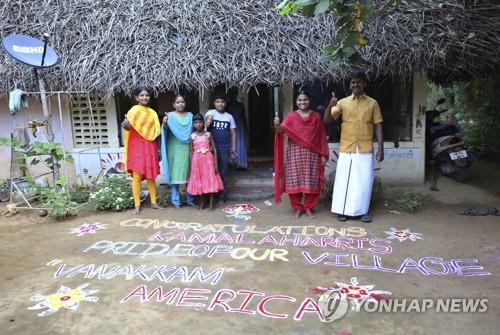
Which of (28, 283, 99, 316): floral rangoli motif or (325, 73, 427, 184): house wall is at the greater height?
(325, 73, 427, 184): house wall

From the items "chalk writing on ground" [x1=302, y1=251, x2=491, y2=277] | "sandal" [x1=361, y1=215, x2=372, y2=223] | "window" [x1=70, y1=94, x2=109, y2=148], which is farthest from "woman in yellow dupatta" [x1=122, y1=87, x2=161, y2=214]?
"sandal" [x1=361, y1=215, x2=372, y2=223]

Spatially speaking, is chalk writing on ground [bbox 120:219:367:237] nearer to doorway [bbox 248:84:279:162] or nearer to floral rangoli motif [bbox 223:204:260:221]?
floral rangoli motif [bbox 223:204:260:221]

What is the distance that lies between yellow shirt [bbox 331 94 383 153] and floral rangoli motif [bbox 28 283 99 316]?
10.6 feet

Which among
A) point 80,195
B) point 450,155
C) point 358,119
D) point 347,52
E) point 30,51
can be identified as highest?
point 30,51

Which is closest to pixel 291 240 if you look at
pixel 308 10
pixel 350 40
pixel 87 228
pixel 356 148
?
pixel 356 148

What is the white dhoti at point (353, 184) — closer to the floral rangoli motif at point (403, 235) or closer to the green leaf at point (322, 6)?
the floral rangoli motif at point (403, 235)

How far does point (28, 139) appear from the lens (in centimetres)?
691

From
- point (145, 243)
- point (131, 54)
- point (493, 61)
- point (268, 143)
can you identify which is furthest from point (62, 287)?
point (268, 143)

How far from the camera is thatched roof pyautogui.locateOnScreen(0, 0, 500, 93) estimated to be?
18.2 feet

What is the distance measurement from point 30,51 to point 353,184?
4529 mm

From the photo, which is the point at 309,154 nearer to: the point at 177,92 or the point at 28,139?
the point at 177,92

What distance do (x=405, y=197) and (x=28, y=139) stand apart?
6.10 metres

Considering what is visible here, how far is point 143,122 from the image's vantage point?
17.6ft

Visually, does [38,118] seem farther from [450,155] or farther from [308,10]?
[450,155]
